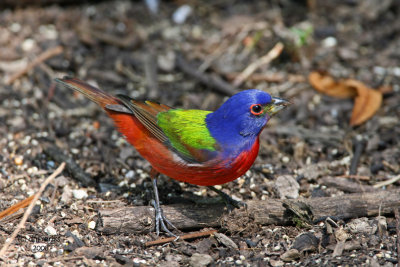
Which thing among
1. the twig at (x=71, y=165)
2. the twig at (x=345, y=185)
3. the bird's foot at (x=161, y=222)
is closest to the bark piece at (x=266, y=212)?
the bird's foot at (x=161, y=222)

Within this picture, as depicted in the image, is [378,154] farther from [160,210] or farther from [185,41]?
[185,41]

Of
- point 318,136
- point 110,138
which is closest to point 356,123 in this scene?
point 318,136

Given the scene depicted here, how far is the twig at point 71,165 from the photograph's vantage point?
190 inches

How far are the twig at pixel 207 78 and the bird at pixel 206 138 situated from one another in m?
1.83

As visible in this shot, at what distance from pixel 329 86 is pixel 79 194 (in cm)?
338

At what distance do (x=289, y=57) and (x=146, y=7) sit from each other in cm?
234

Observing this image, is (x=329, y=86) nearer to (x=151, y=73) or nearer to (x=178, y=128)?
(x=151, y=73)

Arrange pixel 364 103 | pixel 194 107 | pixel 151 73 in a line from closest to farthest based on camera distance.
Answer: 1. pixel 364 103
2. pixel 194 107
3. pixel 151 73

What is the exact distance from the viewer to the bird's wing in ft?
13.5

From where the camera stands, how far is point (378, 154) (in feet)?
17.2

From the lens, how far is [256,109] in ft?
13.4

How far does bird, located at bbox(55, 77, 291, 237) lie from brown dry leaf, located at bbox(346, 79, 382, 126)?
1.92 metres

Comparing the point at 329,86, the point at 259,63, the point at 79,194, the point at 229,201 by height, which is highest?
the point at 259,63

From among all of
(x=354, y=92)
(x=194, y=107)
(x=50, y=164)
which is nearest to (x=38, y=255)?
(x=50, y=164)
